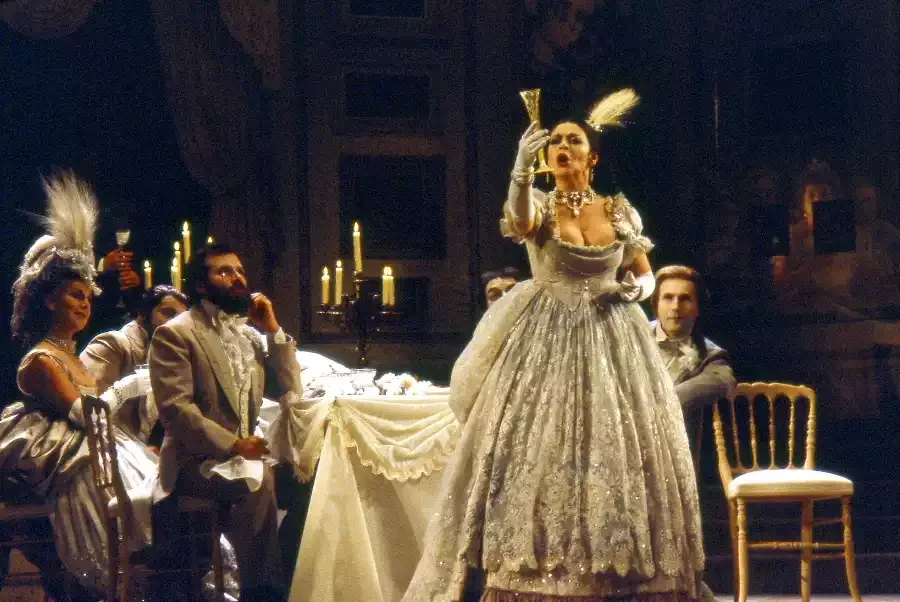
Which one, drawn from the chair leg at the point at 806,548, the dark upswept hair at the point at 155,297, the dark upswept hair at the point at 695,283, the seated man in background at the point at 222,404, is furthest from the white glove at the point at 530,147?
the dark upswept hair at the point at 155,297

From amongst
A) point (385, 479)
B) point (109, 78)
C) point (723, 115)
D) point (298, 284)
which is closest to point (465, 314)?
point (298, 284)

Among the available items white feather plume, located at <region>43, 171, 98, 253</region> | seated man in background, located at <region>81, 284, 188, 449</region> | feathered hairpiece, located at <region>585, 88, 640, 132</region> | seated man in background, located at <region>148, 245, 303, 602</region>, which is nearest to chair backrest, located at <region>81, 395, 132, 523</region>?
seated man in background, located at <region>148, 245, 303, 602</region>

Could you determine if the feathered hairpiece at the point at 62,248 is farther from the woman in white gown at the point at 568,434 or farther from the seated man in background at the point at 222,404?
the woman in white gown at the point at 568,434

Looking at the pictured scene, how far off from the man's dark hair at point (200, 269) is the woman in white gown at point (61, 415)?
1.62 feet

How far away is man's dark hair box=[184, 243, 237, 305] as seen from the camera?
436 cm

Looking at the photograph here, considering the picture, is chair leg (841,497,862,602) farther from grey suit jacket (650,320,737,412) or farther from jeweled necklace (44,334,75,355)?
jeweled necklace (44,334,75,355)

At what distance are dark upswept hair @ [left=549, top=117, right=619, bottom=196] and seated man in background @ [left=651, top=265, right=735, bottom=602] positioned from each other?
0.69 m

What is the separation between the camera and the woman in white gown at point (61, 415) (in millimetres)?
4574

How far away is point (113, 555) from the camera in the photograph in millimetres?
4246

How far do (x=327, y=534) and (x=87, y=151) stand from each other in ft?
11.8

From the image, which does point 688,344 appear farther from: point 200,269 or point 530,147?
point 200,269

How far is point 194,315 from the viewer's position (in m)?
4.34

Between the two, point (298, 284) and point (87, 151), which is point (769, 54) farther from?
point (87, 151)

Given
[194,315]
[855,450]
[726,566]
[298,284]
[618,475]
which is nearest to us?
[618,475]
